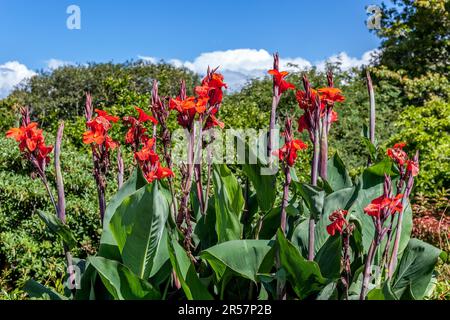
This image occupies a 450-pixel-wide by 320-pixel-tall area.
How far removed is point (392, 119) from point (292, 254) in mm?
8488

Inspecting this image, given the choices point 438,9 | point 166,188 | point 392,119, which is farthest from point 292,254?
point 438,9

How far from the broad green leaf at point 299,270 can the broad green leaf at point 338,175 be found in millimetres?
639

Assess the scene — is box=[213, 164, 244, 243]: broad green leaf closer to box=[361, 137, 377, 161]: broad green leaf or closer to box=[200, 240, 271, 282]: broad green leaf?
box=[200, 240, 271, 282]: broad green leaf

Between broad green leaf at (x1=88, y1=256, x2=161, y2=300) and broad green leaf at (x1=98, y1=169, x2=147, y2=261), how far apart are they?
15cm

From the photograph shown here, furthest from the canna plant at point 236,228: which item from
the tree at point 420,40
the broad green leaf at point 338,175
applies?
the tree at point 420,40

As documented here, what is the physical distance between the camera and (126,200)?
5.65ft

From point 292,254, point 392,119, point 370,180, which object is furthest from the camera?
point 392,119

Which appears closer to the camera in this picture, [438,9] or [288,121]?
[288,121]

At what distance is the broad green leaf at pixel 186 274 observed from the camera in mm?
1668

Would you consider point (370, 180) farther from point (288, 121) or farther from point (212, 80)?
point (212, 80)

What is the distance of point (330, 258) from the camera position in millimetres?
1782

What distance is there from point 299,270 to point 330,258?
0.15m
